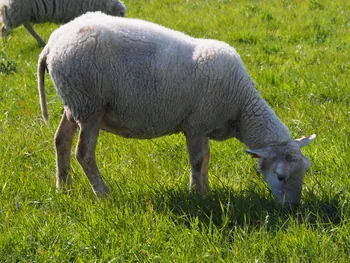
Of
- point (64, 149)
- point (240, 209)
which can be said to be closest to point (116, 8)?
point (64, 149)

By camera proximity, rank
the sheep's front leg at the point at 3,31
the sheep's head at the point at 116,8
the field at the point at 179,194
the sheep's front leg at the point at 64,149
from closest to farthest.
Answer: the field at the point at 179,194, the sheep's front leg at the point at 64,149, the sheep's head at the point at 116,8, the sheep's front leg at the point at 3,31

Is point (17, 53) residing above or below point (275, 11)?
below

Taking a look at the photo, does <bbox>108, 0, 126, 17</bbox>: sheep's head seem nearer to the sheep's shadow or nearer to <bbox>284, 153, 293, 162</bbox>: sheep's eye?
the sheep's shadow

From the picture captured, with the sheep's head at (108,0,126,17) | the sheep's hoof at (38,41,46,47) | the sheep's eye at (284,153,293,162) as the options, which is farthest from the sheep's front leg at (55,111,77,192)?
the sheep's head at (108,0,126,17)

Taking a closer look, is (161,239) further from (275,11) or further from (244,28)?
(275,11)

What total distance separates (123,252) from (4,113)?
3374mm

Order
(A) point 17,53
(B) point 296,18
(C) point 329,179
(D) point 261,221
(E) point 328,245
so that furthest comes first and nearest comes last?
(B) point 296,18 < (A) point 17,53 < (C) point 329,179 < (D) point 261,221 < (E) point 328,245

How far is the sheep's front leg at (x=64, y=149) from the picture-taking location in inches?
176

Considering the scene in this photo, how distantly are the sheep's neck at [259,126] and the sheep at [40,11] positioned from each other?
19.8 feet

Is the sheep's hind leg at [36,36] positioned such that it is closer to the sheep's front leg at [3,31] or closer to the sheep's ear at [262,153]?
the sheep's front leg at [3,31]

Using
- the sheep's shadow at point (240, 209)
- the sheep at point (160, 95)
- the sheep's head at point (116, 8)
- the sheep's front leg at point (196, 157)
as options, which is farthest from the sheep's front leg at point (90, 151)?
the sheep's head at point (116, 8)

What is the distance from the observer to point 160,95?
13.8 feet

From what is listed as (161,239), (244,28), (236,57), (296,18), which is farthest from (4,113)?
(296,18)

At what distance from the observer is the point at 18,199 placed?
4.01m
